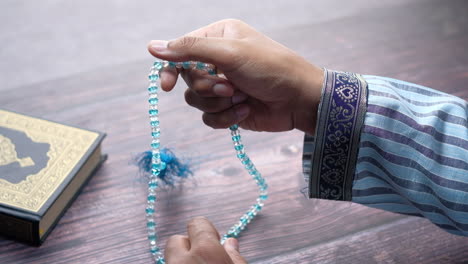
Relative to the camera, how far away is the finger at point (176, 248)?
736 mm

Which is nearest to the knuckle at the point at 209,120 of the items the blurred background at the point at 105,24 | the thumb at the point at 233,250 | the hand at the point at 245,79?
the hand at the point at 245,79

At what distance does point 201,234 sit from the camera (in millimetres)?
747

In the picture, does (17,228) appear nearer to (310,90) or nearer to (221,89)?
(221,89)

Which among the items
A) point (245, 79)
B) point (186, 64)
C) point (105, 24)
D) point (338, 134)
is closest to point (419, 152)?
point (338, 134)

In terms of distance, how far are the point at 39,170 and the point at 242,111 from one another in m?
0.35

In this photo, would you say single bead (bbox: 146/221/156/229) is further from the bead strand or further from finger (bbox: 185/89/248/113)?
finger (bbox: 185/89/248/113)

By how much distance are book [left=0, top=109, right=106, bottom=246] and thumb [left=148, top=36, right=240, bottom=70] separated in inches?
9.1

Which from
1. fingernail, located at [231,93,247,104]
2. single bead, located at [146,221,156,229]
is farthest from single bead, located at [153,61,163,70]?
single bead, located at [146,221,156,229]

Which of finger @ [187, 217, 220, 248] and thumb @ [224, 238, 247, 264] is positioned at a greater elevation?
finger @ [187, 217, 220, 248]

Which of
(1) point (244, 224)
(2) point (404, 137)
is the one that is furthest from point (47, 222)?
(2) point (404, 137)

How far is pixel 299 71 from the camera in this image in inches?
32.8

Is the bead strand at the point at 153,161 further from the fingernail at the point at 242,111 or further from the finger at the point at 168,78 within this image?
the fingernail at the point at 242,111

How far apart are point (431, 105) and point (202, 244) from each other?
0.41 meters

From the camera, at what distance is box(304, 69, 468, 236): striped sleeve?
2.58 feet
